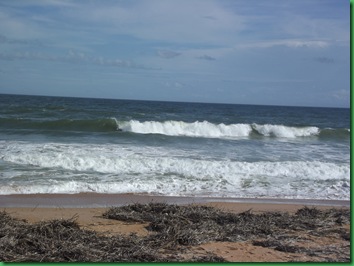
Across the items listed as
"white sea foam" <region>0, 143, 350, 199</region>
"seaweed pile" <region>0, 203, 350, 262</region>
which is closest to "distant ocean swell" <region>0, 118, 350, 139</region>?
"white sea foam" <region>0, 143, 350, 199</region>

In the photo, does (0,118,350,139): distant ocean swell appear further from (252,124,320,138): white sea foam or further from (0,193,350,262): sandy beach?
(0,193,350,262): sandy beach

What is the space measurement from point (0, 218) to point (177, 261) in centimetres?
288

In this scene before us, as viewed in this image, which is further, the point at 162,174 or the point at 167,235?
the point at 162,174

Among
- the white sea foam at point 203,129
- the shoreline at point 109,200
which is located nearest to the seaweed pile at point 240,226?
the shoreline at point 109,200

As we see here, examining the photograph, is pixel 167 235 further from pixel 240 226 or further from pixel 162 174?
pixel 162 174

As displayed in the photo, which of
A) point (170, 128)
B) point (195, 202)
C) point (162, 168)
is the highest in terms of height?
point (170, 128)

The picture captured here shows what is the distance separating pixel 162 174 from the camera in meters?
10.8

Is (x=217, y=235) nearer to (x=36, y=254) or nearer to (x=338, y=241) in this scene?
(x=338, y=241)

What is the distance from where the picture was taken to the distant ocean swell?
2215 centimetres

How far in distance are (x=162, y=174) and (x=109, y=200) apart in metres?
2.76

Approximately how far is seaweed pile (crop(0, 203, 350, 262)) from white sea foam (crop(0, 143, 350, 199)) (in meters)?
2.42

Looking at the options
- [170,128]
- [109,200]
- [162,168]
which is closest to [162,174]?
[162,168]

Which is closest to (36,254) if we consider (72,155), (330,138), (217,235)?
(217,235)

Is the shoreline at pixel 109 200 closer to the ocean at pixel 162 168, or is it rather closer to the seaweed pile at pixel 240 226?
the ocean at pixel 162 168
